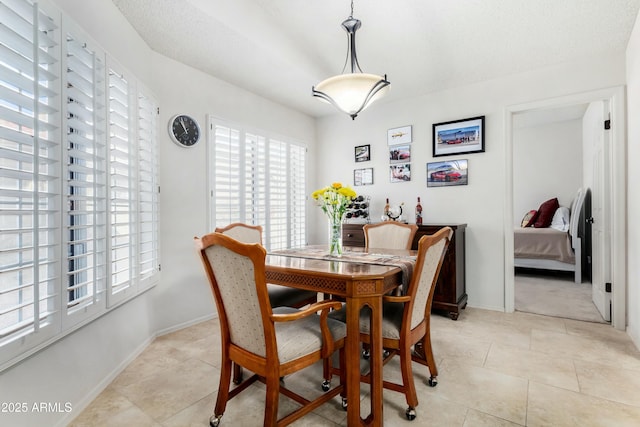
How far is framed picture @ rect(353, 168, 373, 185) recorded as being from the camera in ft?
13.7

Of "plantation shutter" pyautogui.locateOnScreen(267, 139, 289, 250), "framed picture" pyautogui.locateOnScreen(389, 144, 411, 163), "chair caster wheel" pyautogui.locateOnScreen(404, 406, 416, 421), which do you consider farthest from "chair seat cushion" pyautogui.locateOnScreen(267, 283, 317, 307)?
"framed picture" pyautogui.locateOnScreen(389, 144, 411, 163)

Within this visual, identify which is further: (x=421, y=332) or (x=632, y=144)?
(x=632, y=144)

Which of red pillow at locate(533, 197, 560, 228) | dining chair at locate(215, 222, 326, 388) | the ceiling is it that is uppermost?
the ceiling

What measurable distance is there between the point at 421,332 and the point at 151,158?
2.48 metres

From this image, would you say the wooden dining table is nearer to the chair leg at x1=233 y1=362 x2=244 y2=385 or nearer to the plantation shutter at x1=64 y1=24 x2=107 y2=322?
the chair leg at x1=233 y1=362 x2=244 y2=385

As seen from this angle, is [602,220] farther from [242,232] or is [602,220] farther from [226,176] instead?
[226,176]

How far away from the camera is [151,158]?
258 centimetres

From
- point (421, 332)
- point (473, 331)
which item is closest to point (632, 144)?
point (473, 331)

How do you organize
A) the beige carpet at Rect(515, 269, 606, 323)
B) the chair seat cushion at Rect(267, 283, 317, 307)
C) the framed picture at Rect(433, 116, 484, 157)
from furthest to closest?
1. the framed picture at Rect(433, 116, 484, 157)
2. the beige carpet at Rect(515, 269, 606, 323)
3. the chair seat cushion at Rect(267, 283, 317, 307)

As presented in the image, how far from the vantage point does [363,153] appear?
4215mm

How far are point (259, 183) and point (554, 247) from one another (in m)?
4.58

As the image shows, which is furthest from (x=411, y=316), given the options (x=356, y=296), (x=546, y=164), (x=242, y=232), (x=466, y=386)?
(x=546, y=164)

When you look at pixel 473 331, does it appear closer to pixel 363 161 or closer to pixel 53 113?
pixel 363 161

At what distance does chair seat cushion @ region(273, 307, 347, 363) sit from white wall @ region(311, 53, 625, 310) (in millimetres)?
2487
